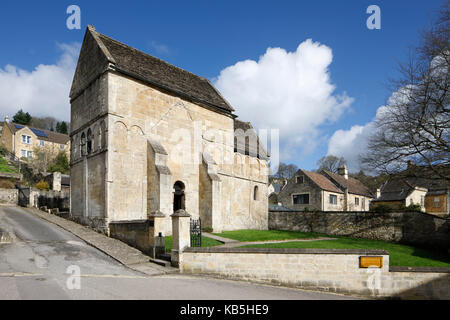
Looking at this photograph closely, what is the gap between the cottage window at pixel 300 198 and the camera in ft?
133

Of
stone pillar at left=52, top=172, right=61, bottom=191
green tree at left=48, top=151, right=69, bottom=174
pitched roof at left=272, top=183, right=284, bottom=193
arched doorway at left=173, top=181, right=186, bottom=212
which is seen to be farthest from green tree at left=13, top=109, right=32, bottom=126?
arched doorway at left=173, top=181, right=186, bottom=212

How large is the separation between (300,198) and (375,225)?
17369 millimetres

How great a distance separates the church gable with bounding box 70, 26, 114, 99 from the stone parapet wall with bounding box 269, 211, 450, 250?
19.4 metres

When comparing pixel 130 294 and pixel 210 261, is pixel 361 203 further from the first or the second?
pixel 130 294

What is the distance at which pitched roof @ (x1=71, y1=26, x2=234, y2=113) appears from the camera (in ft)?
59.4

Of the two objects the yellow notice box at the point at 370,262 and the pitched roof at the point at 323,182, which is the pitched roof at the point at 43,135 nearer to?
the pitched roof at the point at 323,182

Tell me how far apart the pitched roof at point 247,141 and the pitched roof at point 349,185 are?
1760cm

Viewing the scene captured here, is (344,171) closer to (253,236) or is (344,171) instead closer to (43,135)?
(253,236)

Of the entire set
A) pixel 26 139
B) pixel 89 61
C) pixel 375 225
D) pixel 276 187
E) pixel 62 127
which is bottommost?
pixel 375 225

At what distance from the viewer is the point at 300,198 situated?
41.2 m

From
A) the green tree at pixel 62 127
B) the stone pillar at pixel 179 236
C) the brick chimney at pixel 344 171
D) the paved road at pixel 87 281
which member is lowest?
the paved road at pixel 87 281

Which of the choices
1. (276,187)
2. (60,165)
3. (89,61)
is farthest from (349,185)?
(60,165)

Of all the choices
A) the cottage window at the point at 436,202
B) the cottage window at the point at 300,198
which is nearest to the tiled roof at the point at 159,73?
the cottage window at the point at 300,198
